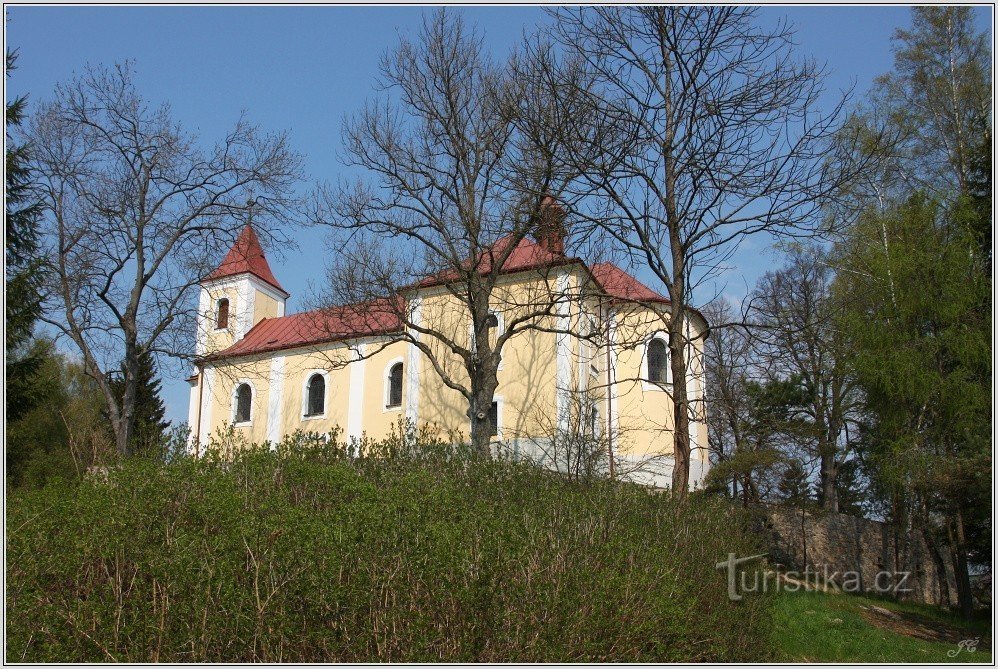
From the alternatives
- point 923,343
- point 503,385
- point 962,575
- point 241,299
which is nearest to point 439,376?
point 503,385

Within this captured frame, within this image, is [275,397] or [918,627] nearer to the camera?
[918,627]

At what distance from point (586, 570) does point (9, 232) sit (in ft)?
44.2

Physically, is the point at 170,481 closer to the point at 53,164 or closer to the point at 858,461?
the point at 53,164

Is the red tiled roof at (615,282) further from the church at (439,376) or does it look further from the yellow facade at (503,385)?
the yellow facade at (503,385)

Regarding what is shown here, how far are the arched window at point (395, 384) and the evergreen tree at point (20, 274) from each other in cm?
1307

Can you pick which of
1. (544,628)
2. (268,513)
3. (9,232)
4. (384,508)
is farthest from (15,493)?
(9,232)

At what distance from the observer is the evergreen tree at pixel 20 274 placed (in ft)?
44.3

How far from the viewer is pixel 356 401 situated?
1076 inches

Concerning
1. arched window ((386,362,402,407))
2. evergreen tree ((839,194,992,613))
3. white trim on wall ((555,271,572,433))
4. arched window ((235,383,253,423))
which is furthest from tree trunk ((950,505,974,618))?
arched window ((235,383,253,423))

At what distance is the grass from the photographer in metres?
9.12

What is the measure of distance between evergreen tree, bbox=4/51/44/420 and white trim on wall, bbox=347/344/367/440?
42.6 ft

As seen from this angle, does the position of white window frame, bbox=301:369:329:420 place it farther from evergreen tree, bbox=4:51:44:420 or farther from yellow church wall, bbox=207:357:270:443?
evergreen tree, bbox=4:51:44:420

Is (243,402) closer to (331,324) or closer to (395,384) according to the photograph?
(331,324)

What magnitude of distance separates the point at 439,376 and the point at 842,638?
16.0m
